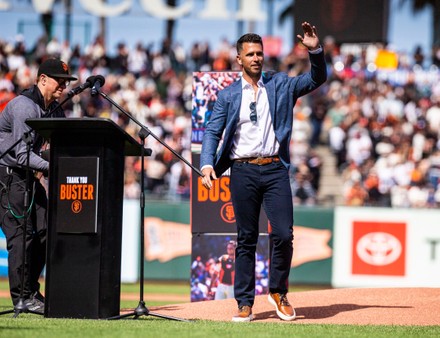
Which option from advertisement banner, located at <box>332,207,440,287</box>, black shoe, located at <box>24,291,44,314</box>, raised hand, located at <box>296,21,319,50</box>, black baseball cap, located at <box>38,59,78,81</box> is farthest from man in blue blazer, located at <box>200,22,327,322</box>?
advertisement banner, located at <box>332,207,440,287</box>

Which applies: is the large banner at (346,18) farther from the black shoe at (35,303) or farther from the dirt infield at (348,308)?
the black shoe at (35,303)

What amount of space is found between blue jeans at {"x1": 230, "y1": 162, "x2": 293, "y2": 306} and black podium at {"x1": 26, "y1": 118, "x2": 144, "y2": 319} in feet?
3.33

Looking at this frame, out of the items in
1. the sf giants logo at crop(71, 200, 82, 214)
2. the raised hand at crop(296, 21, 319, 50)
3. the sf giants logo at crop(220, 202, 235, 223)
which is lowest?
the sf giants logo at crop(220, 202, 235, 223)

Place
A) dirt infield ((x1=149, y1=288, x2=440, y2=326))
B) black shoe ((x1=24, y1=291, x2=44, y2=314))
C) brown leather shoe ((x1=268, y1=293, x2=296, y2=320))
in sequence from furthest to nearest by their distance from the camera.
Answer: black shoe ((x1=24, y1=291, x2=44, y2=314)), dirt infield ((x1=149, y1=288, x2=440, y2=326)), brown leather shoe ((x1=268, y1=293, x2=296, y2=320))

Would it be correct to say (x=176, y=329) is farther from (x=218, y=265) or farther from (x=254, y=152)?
(x=218, y=265)

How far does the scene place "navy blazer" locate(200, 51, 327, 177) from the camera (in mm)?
7992

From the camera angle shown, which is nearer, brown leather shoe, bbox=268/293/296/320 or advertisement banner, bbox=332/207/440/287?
brown leather shoe, bbox=268/293/296/320

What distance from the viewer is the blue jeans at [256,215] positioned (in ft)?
26.2

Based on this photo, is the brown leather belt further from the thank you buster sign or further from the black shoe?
the black shoe

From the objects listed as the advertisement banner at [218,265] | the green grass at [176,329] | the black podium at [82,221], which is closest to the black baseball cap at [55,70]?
the black podium at [82,221]

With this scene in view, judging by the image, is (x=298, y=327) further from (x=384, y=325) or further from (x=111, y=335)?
(x=111, y=335)

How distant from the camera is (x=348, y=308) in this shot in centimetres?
898

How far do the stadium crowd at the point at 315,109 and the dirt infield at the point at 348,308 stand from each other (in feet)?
27.5

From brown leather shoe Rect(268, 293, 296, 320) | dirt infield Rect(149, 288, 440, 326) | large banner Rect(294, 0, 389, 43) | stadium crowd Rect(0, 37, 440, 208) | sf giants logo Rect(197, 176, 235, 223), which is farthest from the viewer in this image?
stadium crowd Rect(0, 37, 440, 208)
